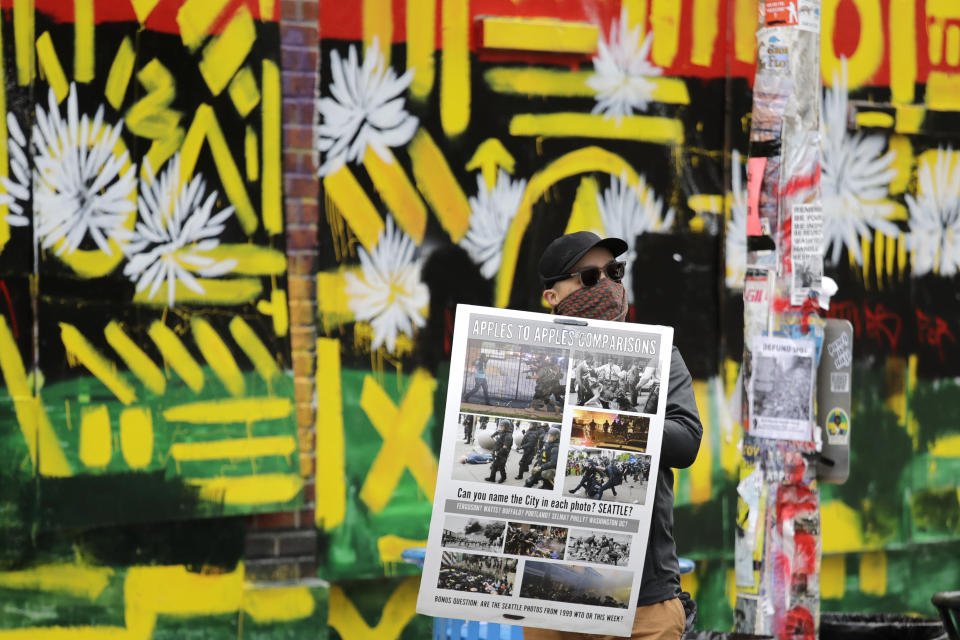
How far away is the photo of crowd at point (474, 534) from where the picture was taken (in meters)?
3.80

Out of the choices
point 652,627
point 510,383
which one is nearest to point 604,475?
point 510,383

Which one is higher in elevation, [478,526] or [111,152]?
[111,152]

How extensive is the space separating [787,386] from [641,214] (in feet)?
7.30

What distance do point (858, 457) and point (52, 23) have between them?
15.8 ft

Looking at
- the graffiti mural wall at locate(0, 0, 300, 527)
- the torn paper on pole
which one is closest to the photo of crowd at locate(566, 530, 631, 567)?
the torn paper on pole

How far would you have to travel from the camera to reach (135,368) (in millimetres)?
6008

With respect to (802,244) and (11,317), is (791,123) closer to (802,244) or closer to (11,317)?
(802,244)

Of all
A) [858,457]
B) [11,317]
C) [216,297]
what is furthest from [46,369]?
[858,457]

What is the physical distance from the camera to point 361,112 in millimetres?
6637

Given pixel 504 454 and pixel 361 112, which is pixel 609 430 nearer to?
pixel 504 454

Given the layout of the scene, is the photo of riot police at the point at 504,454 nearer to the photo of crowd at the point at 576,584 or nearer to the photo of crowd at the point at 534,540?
the photo of crowd at the point at 534,540

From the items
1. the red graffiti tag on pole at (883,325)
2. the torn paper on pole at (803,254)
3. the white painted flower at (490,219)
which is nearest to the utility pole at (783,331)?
the torn paper on pole at (803,254)

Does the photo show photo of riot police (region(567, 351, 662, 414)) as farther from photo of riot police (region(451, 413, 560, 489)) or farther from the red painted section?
the red painted section

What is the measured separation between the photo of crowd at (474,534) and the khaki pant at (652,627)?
1.13 ft
